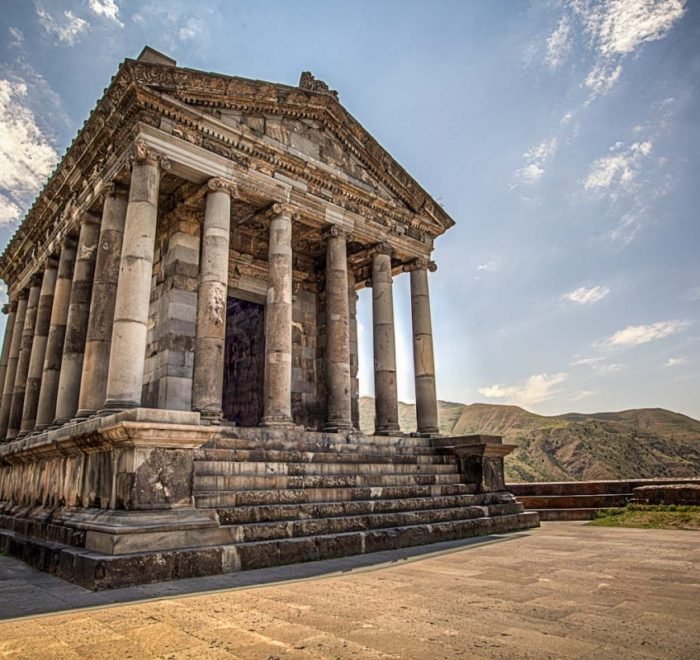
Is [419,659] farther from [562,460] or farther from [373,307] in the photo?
[562,460]

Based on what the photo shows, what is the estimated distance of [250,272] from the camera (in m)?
16.9

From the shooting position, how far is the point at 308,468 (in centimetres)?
980

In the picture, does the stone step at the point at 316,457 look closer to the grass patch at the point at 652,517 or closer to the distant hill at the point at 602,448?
the grass patch at the point at 652,517

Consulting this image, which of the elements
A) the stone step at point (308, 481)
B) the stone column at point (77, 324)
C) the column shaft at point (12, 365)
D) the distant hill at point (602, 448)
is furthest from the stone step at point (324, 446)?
the distant hill at point (602, 448)

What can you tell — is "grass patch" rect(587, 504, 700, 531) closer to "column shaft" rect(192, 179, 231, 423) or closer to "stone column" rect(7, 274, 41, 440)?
"column shaft" rect(192, 179, 231, 423)

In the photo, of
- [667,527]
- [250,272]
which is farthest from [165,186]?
[667,527]

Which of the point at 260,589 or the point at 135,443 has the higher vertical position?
the point at 135,443

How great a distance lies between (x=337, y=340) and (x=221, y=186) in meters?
4.99

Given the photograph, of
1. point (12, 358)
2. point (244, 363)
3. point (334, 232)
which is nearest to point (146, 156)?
point (334, 232)

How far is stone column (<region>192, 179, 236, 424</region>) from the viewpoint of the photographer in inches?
446

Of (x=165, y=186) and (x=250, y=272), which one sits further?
(x=250, y=272)

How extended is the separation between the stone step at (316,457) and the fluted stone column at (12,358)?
12331 millimetres

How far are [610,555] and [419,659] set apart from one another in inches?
209

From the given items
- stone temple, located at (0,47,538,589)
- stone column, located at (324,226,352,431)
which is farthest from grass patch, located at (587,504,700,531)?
stone column, located at (324,226,352,431)
